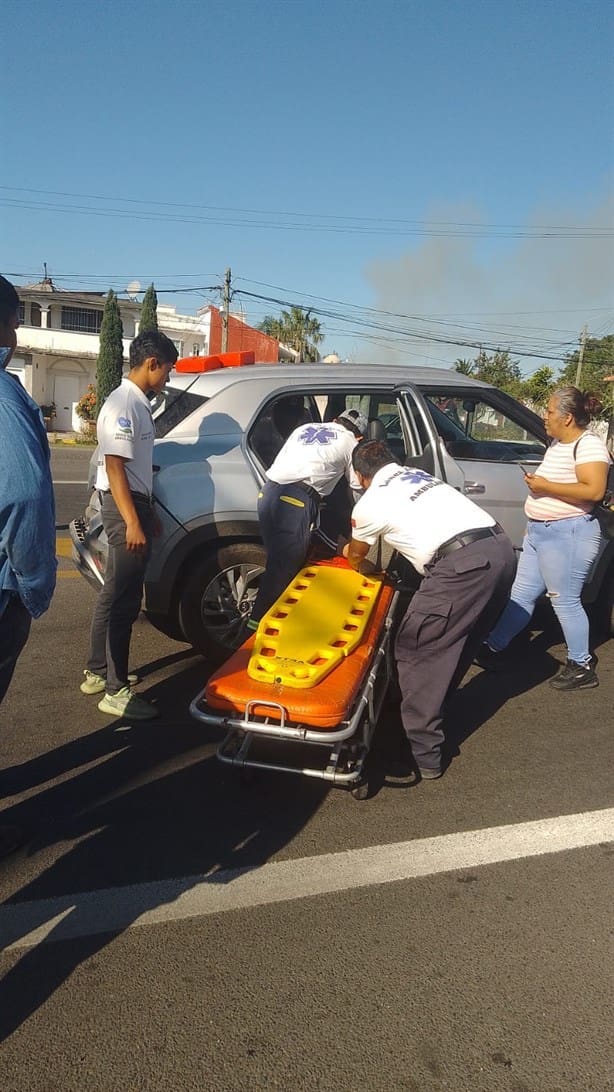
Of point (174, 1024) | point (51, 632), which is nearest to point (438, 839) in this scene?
point (174, 1024)

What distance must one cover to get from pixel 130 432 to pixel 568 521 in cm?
271

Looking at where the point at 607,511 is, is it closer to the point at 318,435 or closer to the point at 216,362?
the point at 318,435

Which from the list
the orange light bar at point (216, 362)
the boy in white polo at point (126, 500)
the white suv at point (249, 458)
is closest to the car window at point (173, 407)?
the white suv at point (249, 458)

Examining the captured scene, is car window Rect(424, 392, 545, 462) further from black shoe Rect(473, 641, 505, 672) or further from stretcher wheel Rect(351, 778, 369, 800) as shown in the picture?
stretcher wheel Rect(351, 778, 369, 800)

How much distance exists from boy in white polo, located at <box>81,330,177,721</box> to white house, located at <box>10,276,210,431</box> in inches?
1458

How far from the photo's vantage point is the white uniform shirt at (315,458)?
4492mm

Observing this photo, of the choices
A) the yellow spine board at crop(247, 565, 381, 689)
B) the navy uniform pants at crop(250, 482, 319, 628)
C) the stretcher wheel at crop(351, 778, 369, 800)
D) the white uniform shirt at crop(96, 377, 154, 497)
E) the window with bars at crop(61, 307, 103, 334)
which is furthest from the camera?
the window with bars at crop(61, 307, 103, 334)

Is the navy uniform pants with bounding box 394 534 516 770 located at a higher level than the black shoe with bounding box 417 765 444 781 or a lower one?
higher

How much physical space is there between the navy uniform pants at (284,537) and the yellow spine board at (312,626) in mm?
166

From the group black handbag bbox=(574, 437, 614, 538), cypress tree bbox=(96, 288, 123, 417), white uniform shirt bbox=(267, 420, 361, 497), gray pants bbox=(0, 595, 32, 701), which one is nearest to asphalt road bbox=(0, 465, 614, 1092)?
gray pants bbox=(0, 595, 32, 701)

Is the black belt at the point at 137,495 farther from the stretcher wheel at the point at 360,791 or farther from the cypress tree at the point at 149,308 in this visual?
the cypress tree at the point at 149,308

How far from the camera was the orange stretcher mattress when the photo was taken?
313 centimetres

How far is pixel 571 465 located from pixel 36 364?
39.6m

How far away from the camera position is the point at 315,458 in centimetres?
450
